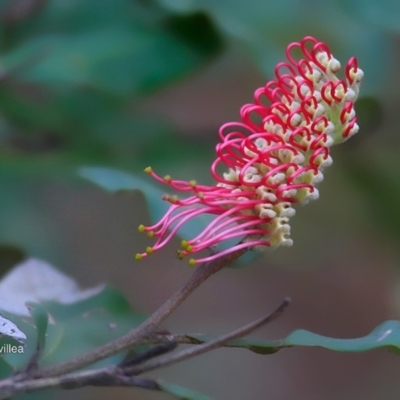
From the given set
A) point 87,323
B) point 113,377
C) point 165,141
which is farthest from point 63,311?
point 165,141

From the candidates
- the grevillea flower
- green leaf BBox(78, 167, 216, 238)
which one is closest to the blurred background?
green leaf BBox(78, 167, 216, 238)

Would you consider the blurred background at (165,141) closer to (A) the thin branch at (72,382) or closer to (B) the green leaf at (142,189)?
(B) the green leaf at (142,189)

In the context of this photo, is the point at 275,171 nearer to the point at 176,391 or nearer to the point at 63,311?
the point at 176,391

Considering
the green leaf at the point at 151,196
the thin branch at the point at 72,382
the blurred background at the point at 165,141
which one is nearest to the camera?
the thin branch at the point at 72,382

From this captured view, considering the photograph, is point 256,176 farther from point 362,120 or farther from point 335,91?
point 362,120

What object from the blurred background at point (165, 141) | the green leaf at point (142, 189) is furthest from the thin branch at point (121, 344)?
the blurred background at point (165, 141)
